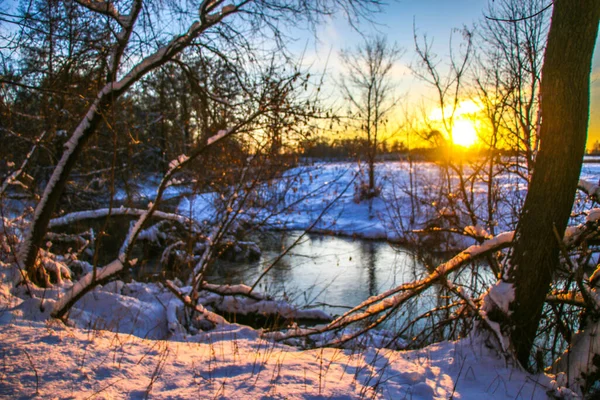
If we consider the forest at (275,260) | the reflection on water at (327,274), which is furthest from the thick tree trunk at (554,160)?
the reflection on water at (327,274)

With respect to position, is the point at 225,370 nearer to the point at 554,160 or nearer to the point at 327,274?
the point at 554,160

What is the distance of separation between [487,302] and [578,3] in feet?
8.72

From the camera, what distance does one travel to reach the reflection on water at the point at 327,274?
9594mm

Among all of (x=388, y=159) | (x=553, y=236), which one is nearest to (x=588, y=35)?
(x=553, y=236)

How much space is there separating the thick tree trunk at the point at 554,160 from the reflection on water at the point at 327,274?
463 centimetres

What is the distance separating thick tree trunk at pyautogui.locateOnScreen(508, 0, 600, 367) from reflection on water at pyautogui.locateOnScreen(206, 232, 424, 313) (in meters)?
4.63

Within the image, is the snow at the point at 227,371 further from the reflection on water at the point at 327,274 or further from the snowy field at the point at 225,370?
the reflection on water at the point at 327,274

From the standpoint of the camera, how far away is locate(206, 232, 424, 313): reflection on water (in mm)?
9594

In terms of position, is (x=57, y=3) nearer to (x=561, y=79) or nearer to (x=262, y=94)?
(x=262, y=94)

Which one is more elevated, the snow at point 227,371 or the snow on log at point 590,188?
the snow on log at point 590,188

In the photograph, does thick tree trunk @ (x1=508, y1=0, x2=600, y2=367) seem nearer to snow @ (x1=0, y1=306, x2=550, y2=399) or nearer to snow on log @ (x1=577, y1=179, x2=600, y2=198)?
snow @ (x1=0, y1=306, x2=550, y2=399)

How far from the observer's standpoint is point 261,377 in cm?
299

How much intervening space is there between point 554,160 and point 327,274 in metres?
8.40

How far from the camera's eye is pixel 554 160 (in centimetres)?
360
